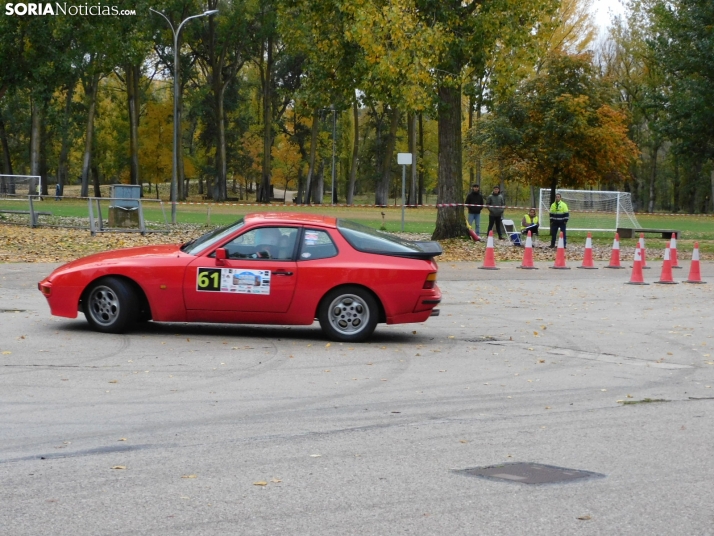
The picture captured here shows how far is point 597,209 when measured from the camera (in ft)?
122

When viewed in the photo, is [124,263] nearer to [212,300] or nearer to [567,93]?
[212,300]

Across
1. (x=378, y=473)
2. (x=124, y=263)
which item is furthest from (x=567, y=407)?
(x=124, y=263)

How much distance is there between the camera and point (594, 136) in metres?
41.0

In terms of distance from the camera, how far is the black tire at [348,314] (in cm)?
1177

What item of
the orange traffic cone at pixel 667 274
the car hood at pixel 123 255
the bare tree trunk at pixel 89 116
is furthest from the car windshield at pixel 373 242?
the bare tree trunk at pixel 89 116

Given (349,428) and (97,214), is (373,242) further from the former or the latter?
(97,214)

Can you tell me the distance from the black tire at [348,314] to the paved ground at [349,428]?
0.22 meters

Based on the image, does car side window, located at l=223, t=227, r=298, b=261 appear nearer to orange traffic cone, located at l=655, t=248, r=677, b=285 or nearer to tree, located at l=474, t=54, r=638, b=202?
orange traffic cone, located at l=655, t=248, r=677, b=285

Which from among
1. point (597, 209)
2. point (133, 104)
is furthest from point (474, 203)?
point (133, 104)

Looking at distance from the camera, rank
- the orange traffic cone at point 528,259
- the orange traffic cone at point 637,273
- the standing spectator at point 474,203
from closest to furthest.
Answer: the orange traffic cone at point 637,273, the orange traffic cone at point 528,259, the standing spectator at point 474,203

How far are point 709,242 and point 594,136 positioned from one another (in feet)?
22.2

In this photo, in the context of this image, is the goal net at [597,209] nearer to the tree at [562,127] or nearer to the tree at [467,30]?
the tree at [562,127]

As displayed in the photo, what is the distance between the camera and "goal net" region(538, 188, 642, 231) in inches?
1455

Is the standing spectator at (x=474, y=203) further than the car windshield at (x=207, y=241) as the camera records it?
Yes
